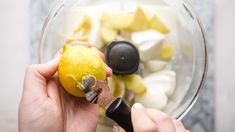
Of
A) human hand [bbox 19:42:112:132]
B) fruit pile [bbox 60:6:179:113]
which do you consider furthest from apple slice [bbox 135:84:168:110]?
human hand [bbox 19:42:112:132]

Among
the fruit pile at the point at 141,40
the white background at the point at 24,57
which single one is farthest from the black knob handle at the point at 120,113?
the white background at the point at 24,57

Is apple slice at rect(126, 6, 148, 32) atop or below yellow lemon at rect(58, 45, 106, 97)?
atop

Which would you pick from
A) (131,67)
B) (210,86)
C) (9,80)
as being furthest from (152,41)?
(9,80)

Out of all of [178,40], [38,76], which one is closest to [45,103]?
[38,76]

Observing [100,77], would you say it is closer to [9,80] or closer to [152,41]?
[152,41]

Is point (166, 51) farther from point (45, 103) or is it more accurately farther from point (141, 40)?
point (45, 103)

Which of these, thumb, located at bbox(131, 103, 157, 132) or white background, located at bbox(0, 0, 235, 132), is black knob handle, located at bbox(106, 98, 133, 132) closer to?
thumb, located at bbox(131, 103, 157, 132)
